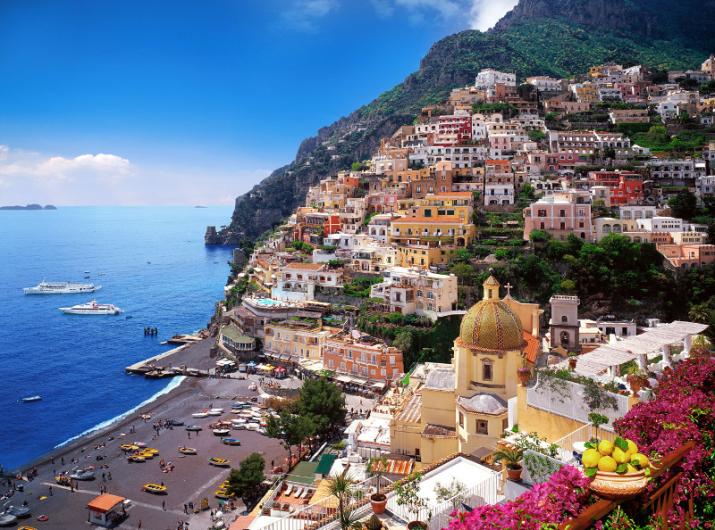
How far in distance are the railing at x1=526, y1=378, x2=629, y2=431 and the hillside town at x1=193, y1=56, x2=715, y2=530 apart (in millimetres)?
49

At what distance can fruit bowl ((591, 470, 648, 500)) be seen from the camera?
5.42 m

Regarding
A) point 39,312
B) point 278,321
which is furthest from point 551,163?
point 39,312

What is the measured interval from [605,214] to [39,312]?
290ft

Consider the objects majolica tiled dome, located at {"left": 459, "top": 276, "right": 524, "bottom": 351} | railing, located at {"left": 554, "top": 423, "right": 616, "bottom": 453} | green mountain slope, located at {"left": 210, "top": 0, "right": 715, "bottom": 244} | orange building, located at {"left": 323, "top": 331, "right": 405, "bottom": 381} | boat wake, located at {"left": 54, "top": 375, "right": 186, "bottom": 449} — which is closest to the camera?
railing, located at {"left": 554, "top": 423, "right": 616, "bottom": 453}

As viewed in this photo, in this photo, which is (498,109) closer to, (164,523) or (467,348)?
(467,348)

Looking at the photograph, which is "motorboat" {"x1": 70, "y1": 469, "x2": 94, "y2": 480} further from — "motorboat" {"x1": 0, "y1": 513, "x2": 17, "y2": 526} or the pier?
the pier

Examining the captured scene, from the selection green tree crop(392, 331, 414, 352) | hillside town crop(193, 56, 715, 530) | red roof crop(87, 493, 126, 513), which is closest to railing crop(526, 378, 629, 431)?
hillside town crop(193, 56, 715, 530)

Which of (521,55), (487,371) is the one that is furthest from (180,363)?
(521,55)

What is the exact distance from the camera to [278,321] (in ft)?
193

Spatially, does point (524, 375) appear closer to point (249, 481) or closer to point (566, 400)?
point (566, 400)

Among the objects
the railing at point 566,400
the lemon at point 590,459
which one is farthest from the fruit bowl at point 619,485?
the railing at point 566,400

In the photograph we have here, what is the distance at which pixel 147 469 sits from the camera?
37062mm

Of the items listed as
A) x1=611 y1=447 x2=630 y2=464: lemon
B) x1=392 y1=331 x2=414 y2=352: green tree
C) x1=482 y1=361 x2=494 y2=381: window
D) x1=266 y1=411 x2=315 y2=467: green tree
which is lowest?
x1=266 y1=411 x2=315 y2=467: green tree

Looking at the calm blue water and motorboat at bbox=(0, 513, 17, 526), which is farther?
the calm blue water
